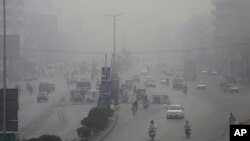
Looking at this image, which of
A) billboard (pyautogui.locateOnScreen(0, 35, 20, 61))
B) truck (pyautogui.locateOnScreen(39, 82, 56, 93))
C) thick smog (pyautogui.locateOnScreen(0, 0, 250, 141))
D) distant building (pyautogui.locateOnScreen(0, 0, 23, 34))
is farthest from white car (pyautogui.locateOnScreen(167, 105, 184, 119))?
distant building (pyautogui.locateOnScreen(0, 0, 23, 34))

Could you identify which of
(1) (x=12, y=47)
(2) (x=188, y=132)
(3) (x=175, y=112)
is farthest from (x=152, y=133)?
(1) (x=12, y=47)

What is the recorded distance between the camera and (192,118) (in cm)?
3022

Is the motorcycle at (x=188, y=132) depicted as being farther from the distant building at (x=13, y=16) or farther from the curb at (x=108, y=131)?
the distant building at (x=13, y=16)

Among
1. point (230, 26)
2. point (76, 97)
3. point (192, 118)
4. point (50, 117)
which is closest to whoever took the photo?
point (192, 118)

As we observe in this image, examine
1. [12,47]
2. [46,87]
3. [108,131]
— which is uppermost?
[12,47]

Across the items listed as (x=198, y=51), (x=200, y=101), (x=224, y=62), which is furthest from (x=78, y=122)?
(x=198, y=51)

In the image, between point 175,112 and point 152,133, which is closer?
point 152,133

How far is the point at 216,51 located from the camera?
110 metres

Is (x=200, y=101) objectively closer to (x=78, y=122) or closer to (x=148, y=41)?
(x=78, y=122)

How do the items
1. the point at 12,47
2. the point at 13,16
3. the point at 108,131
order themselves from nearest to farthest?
the point at 108,131 → the point at 12,47 → the point at 13,16

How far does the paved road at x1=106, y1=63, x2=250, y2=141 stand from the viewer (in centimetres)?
2359

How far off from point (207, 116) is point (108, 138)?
9.07 meters

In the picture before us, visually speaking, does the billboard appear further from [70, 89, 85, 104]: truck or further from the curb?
the curb

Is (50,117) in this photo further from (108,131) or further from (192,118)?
(108,131)
